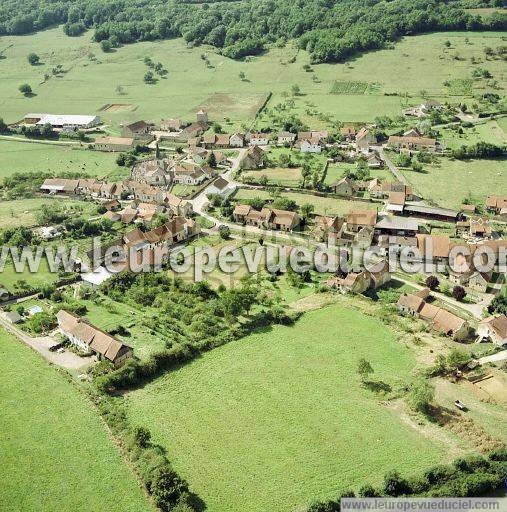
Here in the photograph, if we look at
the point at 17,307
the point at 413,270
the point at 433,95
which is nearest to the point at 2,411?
the point at 17,307

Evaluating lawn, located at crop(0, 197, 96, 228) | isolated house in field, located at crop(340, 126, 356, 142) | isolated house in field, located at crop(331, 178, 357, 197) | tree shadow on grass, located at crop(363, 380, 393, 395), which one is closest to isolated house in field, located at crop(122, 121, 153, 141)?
lawn, located at crop(0, 197, 96, 228)

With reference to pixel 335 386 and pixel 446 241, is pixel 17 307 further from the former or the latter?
pixel 446 241

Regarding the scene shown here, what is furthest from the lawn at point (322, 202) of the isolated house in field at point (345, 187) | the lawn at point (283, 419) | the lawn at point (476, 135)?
the lawn at point (476, 135)

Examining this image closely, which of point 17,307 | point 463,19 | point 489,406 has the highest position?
point 463,19

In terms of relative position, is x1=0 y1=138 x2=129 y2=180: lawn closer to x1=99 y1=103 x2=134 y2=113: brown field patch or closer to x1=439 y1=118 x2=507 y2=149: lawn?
x1=99 y1=103 x2=134 y2=113: brown field patch

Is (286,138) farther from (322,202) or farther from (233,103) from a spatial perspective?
(233,103)
